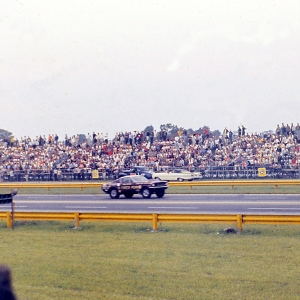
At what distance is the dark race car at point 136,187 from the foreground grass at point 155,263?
13379 mm

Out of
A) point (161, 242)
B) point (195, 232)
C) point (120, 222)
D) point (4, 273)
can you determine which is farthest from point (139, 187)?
point (4, 273)

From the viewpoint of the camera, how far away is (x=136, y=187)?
29.8 meters

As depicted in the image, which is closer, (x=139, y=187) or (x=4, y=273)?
(x=4, y=273)

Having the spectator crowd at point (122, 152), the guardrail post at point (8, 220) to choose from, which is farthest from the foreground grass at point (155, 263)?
Result: the spectator crowd at point (122, 152)

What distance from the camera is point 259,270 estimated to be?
9.80m

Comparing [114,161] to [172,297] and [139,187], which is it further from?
[172,297]

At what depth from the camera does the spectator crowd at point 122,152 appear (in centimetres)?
4194

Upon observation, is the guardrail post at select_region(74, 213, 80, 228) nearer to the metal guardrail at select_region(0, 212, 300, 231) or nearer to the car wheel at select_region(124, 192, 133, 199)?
the metal guardrail at select_region(0, 212, 300, 231)

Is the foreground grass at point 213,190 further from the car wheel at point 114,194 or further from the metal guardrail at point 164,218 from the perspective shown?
the metal guardrail at point 164,218

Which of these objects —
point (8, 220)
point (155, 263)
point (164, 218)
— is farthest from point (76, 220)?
point (155, 263)

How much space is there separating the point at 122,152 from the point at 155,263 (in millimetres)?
33561

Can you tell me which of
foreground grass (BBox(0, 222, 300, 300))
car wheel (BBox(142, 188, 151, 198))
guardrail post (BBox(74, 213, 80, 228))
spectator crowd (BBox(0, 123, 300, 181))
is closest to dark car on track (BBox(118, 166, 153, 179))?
spectator crowd (BBox(0, 123, 300, 181))

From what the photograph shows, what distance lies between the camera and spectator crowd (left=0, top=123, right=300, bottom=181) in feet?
138

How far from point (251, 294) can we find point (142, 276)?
7.15ft
